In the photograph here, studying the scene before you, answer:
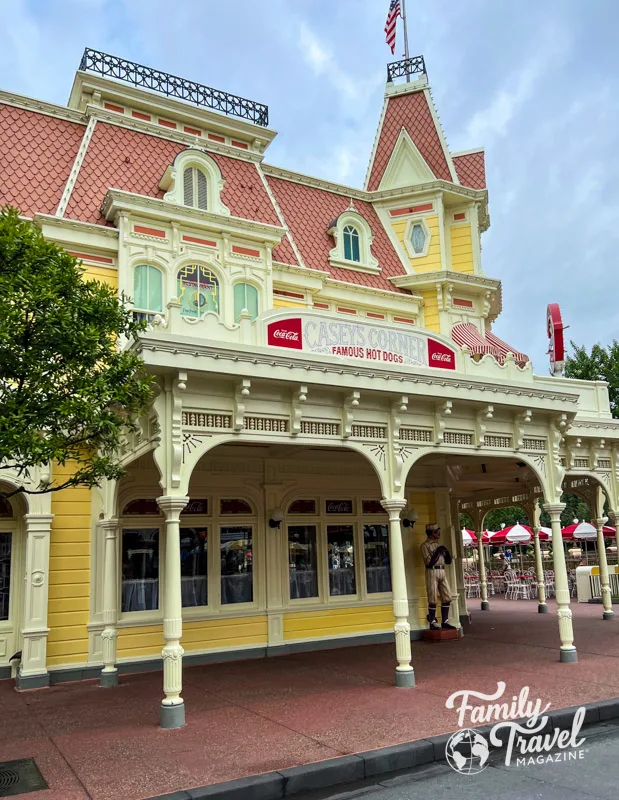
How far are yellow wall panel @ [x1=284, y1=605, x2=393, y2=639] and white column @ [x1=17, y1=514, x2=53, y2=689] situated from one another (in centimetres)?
459

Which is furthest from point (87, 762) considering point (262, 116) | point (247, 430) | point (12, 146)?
point (262, 116)

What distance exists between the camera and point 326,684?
10.1 meters

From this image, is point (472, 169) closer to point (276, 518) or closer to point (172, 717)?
point (276, 518)

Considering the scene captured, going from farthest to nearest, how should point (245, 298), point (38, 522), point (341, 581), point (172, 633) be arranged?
point (245, 298), point (341, 581), point (38, 522), point (172, 633)

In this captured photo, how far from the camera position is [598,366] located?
130 ft

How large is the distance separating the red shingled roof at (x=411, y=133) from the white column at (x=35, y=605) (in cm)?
1321

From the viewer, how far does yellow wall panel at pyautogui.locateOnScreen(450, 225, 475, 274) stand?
60.6 feet

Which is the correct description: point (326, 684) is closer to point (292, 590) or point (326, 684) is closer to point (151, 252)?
point (292, 590)

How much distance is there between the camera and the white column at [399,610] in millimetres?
9688

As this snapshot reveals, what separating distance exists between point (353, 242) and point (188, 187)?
4.78 meters

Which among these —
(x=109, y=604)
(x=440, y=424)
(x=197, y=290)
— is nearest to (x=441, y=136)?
(x=197, y=290)

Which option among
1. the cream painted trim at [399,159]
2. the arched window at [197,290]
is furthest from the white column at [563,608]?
the cream painted trim at [399,159]

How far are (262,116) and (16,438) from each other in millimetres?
13328

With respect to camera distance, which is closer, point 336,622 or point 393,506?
point 393,506
